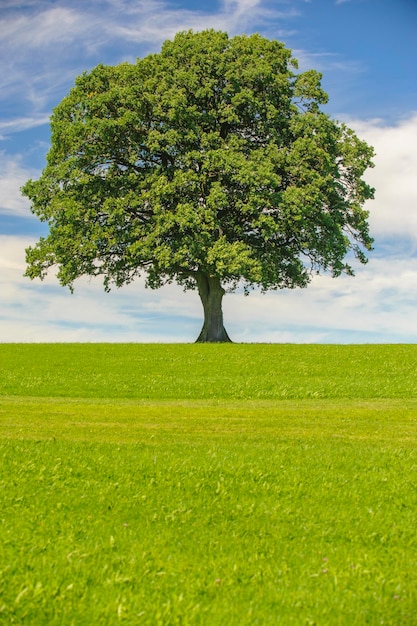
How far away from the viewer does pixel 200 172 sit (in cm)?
3600

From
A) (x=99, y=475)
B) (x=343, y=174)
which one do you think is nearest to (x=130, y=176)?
(x=343, y=174)

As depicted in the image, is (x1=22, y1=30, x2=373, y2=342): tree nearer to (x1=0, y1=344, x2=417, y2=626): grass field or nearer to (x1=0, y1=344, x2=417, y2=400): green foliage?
(x1=0, y1=344, x2=417, y2=400): green foliage

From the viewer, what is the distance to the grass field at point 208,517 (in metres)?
6.66

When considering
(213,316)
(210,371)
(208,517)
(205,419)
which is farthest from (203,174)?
(208,517)

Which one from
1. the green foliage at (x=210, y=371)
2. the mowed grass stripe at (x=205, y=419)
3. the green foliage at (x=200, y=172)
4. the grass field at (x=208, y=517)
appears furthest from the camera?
the green foliage at (x=200, y=172)

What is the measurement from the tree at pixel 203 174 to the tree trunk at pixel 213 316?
0.22 feet

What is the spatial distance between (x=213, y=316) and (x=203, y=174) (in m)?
8.12

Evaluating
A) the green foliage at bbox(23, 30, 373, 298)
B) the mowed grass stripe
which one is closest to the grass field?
the mowed grass stripe

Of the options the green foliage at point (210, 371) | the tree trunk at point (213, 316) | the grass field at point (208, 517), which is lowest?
the grass field at point (208, 517)

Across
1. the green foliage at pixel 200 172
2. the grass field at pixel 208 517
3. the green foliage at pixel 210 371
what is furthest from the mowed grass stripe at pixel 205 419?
the green foliage at pixel 200 172

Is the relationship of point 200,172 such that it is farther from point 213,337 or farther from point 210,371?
point 210,371

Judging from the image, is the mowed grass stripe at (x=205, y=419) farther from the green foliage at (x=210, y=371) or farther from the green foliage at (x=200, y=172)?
the green foliage at (x=200, y=172)

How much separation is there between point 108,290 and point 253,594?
1315 inches

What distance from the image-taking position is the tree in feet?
112
